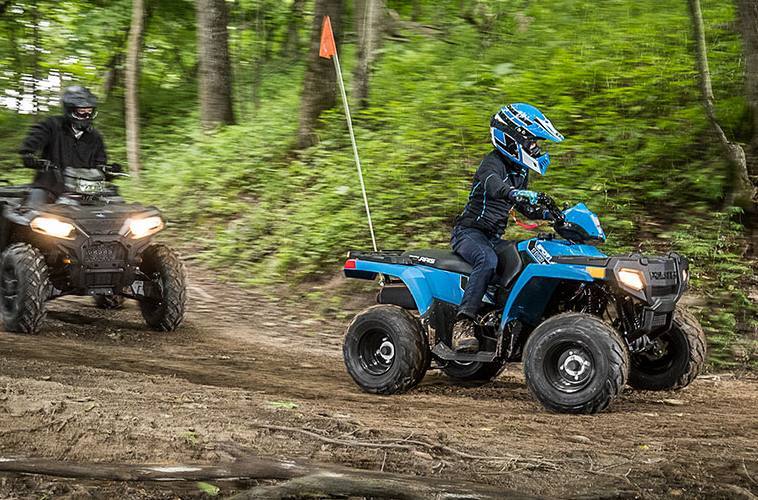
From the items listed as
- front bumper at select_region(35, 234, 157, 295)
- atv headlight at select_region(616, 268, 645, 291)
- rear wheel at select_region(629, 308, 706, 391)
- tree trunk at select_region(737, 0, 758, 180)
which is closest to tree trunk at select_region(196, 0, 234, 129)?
front bumper at select_region(35, 234, 157, 295)

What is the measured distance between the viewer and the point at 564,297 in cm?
688

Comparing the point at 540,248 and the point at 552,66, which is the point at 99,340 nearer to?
the point at 540,248

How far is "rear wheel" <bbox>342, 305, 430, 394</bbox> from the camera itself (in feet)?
23.3

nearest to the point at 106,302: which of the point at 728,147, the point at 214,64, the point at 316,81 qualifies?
the point at 316,81

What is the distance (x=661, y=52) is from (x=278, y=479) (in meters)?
10.9

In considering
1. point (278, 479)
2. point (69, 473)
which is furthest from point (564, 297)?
point (69, 473)

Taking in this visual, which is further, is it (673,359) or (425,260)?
(425,260)

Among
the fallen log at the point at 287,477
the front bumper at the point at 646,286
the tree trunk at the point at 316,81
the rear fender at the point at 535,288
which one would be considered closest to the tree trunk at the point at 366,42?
the tree trunk at the point at 316,81

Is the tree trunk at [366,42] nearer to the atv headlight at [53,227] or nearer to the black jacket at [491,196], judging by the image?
the atv headlight at [53,227]

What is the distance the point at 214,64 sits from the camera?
18.3 meters

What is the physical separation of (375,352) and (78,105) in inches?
169

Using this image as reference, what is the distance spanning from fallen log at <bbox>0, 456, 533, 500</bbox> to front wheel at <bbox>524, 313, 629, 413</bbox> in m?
1.89

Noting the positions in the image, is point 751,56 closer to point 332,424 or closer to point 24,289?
point 332,424

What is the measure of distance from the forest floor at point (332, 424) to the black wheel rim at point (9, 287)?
48cm
